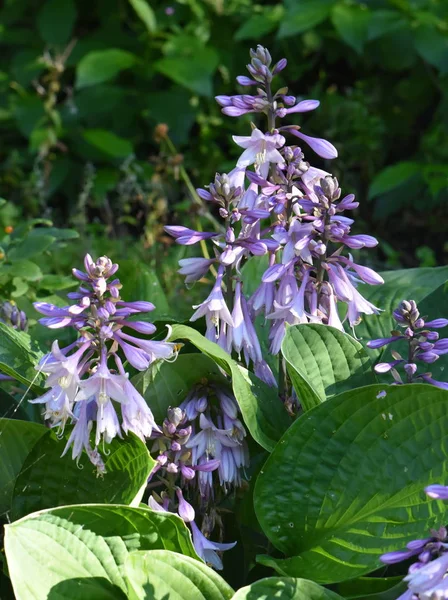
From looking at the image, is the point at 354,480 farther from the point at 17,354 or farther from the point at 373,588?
the point at 17,354

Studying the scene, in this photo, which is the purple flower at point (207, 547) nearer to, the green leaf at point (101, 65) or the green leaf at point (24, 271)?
the green leaf at point (24, 271)

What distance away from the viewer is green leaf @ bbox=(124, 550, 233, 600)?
56.5 inches

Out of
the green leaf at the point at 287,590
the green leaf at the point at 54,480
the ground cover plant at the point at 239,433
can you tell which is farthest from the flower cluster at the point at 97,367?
the green leaf at the point at 287,590

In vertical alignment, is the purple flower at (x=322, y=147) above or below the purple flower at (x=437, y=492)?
above

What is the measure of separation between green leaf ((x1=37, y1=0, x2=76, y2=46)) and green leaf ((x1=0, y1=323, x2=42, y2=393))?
4023 mm

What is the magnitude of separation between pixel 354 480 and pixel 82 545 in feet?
1.72

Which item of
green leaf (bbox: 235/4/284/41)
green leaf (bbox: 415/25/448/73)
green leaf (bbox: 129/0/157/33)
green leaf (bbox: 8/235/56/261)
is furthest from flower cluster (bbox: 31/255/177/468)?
green leaf (bbox: 129/0/157/33)

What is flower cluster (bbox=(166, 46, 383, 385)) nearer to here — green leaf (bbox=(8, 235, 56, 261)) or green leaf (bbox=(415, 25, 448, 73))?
green leaf (bbox=(8, 235, 56, 261))

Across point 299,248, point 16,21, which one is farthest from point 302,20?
point 299,248

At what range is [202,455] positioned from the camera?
180cm

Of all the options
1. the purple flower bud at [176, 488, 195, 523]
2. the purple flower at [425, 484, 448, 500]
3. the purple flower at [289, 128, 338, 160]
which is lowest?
the purple flower bud at [176, 488, 195, 523]

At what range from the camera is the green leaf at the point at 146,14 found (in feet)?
17.3

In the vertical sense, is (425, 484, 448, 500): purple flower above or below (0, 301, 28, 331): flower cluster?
above

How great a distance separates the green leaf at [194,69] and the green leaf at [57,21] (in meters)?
0.75
